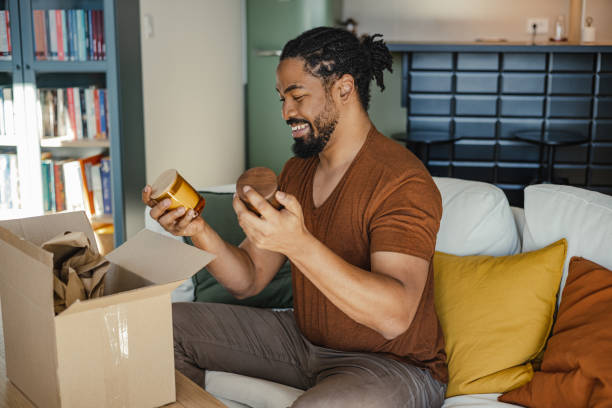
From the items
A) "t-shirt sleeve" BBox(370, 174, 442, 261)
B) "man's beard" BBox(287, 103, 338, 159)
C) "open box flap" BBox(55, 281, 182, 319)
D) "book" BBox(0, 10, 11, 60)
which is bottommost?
"open box flap" BBox(55, 281, 182, 319)

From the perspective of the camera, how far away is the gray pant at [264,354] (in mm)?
1292

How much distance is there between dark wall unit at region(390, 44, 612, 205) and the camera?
14.4 feet

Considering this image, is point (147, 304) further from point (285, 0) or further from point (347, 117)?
point (285, 0)

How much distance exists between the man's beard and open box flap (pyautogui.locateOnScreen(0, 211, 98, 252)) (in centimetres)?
54

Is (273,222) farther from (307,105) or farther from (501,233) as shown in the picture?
(501,233)

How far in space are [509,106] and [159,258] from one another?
3.97m

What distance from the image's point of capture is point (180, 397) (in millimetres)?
1034

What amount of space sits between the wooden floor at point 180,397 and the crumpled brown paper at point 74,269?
188 mm

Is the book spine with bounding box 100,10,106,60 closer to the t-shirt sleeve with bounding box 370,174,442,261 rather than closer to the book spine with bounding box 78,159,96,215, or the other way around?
the book spine with bounding box 78,159,96,215

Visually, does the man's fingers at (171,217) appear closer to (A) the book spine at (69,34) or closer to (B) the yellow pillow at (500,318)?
(B) the yellow pillow at (500,318)

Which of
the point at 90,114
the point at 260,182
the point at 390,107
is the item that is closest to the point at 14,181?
the point at 90,114

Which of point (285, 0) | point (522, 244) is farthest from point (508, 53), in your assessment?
point (522, 244)

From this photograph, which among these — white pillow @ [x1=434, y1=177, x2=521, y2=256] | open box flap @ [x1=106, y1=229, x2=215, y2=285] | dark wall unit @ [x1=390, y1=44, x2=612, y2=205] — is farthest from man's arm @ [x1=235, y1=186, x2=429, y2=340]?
dark wall unit @ [x1=390, y1=44, x2=612, y2=205]

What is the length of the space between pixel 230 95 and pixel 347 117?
118 inches
